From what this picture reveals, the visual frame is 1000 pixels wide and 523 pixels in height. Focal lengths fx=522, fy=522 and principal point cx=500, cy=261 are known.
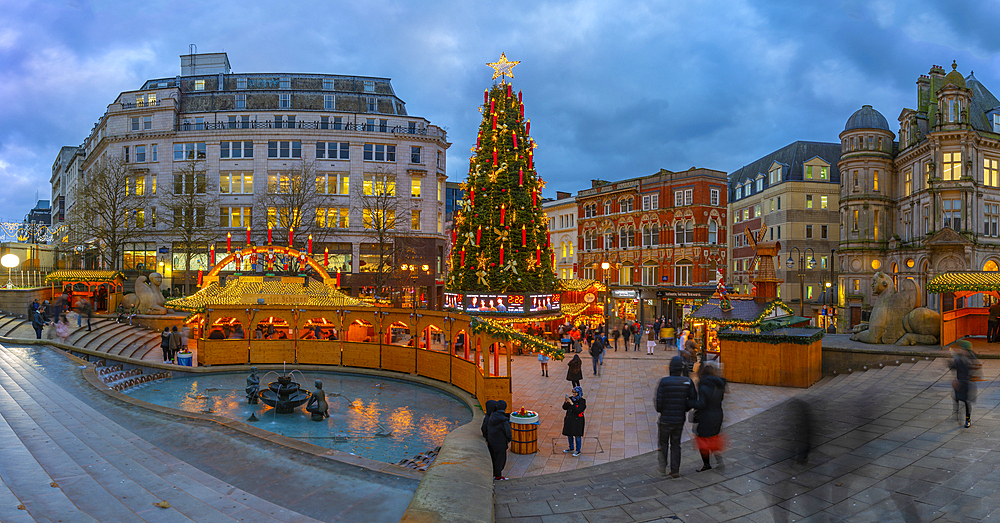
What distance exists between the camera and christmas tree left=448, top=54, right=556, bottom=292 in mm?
26125

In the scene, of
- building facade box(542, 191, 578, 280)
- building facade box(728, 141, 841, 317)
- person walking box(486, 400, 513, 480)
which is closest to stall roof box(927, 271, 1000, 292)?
person walking box(486, 400, 513, 480)

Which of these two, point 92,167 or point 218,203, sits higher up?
point 92,167

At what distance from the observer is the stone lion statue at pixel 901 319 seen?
1872cm

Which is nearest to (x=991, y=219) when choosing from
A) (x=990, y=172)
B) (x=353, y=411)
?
(x=990, y=172)

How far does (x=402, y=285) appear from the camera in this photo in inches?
1852

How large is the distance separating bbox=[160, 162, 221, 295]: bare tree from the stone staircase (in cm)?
3965

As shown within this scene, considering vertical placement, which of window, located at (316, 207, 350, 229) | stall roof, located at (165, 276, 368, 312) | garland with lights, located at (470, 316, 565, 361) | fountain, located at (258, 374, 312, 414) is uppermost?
window, located at (316, 207, 350, 229)

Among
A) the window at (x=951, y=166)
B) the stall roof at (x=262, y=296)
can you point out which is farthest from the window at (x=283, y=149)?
the window at (x=951, y=166)

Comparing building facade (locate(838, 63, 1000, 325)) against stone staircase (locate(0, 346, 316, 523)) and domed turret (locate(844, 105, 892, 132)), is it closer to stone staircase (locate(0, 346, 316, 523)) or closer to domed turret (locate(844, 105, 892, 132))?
domed turret (locate(844, 105, 892, 132))

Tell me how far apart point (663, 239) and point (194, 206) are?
139 ft

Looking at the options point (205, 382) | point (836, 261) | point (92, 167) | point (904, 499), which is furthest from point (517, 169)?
point (92, 167)

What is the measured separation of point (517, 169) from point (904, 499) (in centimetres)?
2125

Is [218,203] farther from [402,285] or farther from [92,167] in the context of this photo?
[92,167]

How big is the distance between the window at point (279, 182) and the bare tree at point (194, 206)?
499 centimetres
